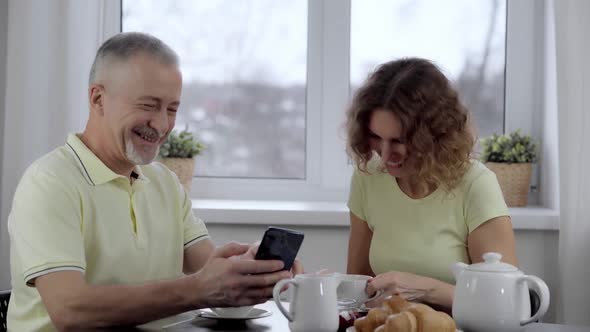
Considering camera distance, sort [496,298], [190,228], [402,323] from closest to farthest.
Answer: [402,323] < [496,298] < [190,228]

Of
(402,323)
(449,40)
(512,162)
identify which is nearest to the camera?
(402,323)

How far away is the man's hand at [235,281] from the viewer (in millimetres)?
1622

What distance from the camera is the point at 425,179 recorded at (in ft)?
7.22

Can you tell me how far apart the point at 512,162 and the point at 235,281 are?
5.87 ft

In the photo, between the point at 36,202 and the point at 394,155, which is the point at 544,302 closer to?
the point at 394,155

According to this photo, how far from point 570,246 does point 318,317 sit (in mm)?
1630

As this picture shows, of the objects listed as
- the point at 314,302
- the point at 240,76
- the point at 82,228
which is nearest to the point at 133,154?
the point at 82,228

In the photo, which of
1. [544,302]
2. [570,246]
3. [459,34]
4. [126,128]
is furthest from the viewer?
[459,34]

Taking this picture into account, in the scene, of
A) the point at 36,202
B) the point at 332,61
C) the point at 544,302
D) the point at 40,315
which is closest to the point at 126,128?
the point at 36,202

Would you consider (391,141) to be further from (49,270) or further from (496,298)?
(49,270)

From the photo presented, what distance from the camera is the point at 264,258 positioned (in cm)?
165

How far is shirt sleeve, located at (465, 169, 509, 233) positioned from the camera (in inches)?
83.4

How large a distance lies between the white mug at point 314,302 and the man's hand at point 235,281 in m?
0.18

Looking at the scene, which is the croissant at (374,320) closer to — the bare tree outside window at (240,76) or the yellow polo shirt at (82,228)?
the yellow polo shirt at (82,228)
